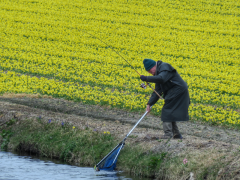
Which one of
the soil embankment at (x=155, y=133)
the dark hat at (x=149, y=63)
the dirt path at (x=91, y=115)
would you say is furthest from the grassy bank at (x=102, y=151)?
the dark hat at (x=149, y=63)

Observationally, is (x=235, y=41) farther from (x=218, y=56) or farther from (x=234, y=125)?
(x=234, y=125)

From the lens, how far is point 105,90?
16453 mm

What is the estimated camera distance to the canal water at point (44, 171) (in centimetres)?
805

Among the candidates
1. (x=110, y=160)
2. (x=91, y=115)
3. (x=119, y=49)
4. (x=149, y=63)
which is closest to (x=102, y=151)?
(x=110, y=160)

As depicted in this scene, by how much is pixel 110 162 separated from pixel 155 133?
6.65 ft

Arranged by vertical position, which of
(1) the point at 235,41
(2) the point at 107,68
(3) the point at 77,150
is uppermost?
(1) the point at 235,41

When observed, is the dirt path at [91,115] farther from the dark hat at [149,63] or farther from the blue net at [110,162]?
the dark hat at [149,63]

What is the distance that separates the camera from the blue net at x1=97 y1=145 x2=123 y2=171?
8516 mm

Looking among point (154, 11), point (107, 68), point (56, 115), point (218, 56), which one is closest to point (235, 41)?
point (218, 56)

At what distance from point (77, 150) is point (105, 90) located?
7131 millimetres

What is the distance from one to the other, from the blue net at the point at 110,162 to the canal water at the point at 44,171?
0.35 feet

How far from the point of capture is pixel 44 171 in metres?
8.48

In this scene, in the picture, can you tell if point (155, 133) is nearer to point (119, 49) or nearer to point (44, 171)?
point (44, 171)

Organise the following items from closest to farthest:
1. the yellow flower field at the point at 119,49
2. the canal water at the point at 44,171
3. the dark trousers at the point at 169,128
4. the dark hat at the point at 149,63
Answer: the canal water at the point at 44,171, the dark hat at the point at 149,63, the dark trousers at the point at 169,128, the yellow flower field at the point at 119,49
